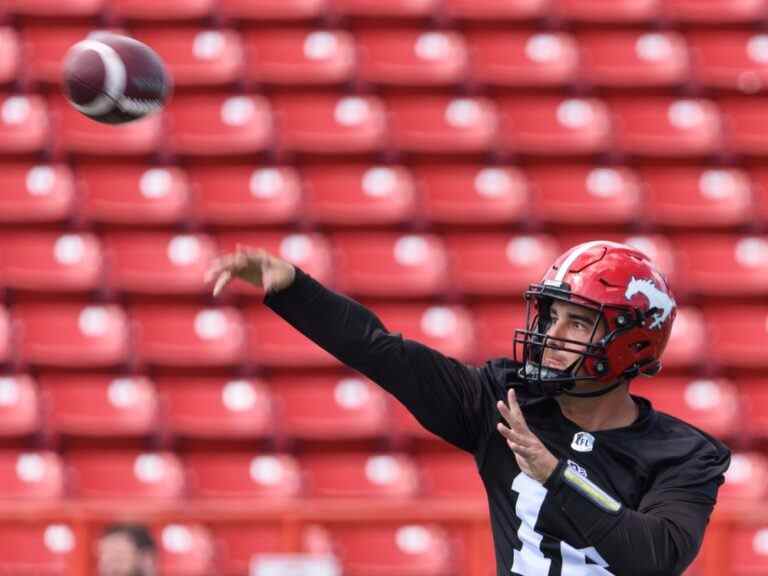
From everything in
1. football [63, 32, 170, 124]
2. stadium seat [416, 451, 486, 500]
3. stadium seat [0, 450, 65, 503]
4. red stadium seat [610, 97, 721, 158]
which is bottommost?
stadium seat [416, 451, 486, 500]

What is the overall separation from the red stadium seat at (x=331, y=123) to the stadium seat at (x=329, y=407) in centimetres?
132

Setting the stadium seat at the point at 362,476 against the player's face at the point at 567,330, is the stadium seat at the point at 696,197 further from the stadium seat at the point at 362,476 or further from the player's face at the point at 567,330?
the player's face at the point at 567,330

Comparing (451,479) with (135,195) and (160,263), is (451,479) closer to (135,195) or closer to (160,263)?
(160,263)

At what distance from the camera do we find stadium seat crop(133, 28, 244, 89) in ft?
28.1

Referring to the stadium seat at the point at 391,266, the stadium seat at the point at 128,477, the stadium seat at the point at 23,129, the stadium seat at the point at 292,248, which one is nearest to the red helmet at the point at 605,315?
the stadium seat at the point at 128,477

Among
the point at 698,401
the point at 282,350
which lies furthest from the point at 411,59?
the point at 698,401

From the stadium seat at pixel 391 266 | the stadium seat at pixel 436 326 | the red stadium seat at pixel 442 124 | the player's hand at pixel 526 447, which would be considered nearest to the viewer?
the player's hand at pixel 526 447

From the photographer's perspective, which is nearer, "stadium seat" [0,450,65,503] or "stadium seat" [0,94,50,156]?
"stadium seat" [0,450,65,503]

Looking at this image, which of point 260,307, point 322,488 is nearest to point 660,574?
point 322,488

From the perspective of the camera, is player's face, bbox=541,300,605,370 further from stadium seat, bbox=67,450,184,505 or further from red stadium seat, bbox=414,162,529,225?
red stadium seat, bbox=414,162,529,225

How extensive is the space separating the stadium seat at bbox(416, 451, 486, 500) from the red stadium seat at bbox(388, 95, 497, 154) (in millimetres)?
1829

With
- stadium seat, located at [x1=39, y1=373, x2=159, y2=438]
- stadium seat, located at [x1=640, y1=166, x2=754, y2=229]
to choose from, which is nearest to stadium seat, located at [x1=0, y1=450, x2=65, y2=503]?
stadium seat, located at [x1=39, y1=373, x2=159, y2=438]

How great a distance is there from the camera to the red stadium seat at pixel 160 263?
7.80 m

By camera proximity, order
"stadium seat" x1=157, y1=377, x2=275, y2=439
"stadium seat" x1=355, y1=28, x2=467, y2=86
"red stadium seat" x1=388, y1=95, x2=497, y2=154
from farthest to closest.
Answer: "stadium seat" x1=355, y1=28, x2=467, y2=86 < "red stadium seat" x1=388, y1=95, x2=497, y2=154 < "stadium seat" x1=157, y1=377, x2=275, y2=439
